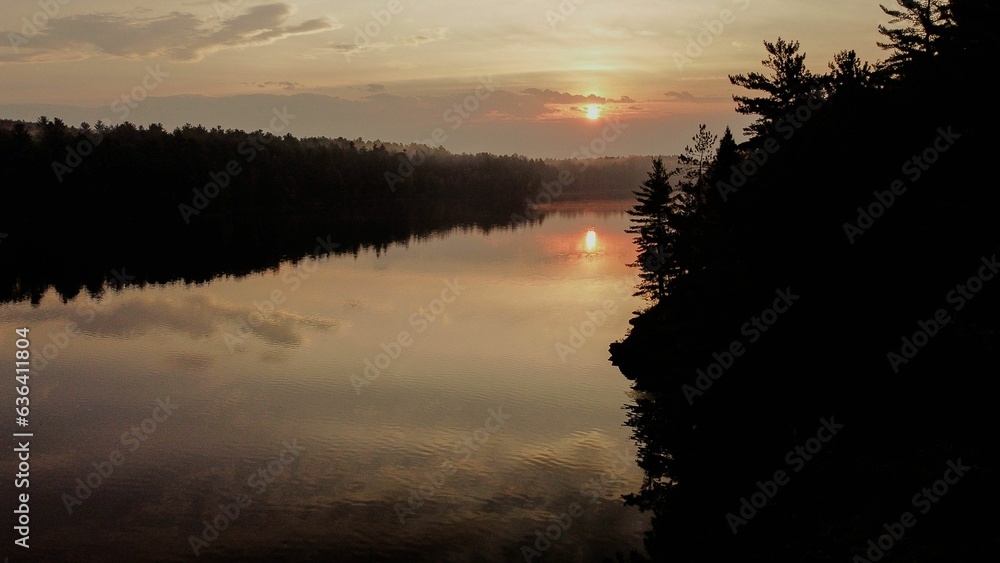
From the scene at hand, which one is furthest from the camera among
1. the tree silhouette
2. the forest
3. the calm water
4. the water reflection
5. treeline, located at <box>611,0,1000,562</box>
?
the water reflection

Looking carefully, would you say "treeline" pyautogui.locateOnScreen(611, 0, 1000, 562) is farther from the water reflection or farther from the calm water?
the water reflection

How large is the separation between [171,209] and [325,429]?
109m

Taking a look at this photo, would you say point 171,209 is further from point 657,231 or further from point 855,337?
point 855,337

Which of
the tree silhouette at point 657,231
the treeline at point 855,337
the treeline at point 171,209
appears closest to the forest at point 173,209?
the treeline at point 171,209

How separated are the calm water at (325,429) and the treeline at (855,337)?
4.47 meters

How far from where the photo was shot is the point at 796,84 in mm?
31422

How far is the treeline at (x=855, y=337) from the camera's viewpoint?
19.5 meters

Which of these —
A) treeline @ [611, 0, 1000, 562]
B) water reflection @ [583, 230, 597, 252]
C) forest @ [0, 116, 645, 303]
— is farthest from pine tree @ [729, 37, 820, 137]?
water reflection @ [583, 230, 597, 252]

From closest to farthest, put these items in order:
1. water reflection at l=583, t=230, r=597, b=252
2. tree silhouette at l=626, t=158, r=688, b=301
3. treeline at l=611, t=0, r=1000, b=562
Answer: treeline at l=611, t=0, r=1000, b=562 → tree silhouette at l=626, t=158, r=688, b=301 → water reflection at l=583, t=230, r=597, b=252

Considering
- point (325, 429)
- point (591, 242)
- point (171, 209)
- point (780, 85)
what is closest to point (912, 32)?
point (780, 85)

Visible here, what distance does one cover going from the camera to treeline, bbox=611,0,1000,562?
19.5m

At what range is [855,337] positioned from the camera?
22594 mm

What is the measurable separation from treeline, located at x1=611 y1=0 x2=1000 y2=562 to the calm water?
4474mm

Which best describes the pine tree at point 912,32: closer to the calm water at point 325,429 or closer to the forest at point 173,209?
the calm water at point 325,429
